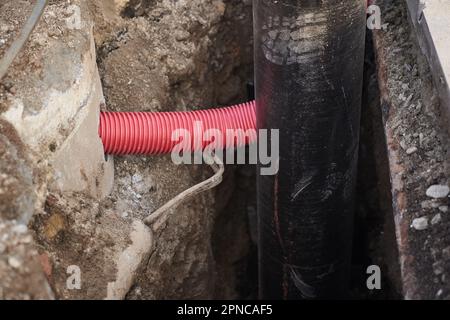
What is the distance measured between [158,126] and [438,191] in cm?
102

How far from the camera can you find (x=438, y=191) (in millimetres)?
2242

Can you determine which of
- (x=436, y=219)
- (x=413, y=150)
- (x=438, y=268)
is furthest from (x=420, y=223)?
(x=413, y=150)

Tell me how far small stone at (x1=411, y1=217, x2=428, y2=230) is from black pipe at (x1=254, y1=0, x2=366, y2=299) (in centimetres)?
47

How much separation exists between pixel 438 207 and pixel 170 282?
118cm

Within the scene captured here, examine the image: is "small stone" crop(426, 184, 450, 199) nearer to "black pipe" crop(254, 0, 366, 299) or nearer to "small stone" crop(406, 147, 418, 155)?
"small stone" crop(406, 147, 418, 155)

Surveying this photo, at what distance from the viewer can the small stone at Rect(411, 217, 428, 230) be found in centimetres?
217

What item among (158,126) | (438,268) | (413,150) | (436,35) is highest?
(436,35)

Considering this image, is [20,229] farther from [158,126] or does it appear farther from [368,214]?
[368,214]

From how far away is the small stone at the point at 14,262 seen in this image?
189cm

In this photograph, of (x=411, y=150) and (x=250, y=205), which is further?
(x=250, y=205)

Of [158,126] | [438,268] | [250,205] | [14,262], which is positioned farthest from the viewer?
[250,205]

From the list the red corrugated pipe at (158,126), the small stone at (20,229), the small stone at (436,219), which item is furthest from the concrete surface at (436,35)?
the small stone at (20,229)

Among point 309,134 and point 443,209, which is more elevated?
point 309,134
